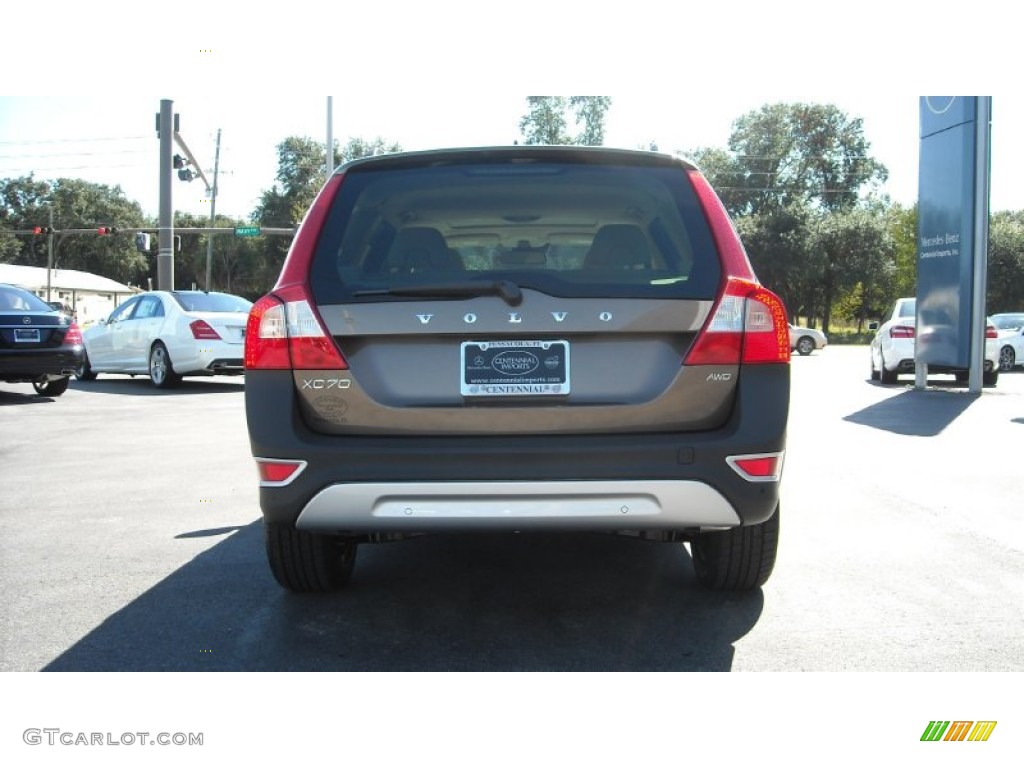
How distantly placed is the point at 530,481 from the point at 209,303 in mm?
12558

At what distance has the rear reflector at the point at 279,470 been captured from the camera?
10.7 feet

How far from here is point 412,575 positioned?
4391 millimetres

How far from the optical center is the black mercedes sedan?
1259cm

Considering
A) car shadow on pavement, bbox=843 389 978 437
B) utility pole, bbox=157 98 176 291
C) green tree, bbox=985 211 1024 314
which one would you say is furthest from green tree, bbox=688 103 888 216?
car shadow on pavement, bbox=843 389 978 437

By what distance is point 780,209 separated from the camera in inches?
2122

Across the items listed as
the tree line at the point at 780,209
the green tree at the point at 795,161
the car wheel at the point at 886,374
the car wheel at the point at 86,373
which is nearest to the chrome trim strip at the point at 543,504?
the car wheel at the point at 886,374

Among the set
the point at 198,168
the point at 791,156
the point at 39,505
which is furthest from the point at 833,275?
the point at 39,505

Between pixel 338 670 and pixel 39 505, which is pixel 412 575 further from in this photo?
pixel 39 505

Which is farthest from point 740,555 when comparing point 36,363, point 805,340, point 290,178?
point 290,178

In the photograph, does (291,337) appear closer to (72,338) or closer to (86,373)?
(72,338)

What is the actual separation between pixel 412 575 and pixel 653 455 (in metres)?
1.65

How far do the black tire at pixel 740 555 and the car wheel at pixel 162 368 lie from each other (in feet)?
40.5

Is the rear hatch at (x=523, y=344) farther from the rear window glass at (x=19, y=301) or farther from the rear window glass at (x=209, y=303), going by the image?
the rear window glass at (x=209, y=303)

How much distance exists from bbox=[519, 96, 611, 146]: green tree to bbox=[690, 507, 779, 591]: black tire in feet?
153
